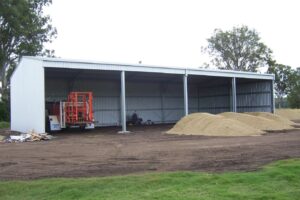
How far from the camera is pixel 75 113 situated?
30.8 meters

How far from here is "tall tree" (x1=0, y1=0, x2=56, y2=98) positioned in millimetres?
54188

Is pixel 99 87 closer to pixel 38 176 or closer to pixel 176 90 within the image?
pixel 176 90

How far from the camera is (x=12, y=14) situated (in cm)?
5397

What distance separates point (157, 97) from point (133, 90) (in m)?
3.64

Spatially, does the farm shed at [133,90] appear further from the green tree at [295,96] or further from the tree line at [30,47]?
the green tree at [295,96]

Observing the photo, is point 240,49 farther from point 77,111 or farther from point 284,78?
point 77,111

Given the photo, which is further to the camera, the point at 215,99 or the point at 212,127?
the point at 215,99

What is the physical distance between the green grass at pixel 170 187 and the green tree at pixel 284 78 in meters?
72.3

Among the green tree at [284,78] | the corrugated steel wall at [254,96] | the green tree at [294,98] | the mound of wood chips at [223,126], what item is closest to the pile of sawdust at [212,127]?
the mound of wood chips at [223,126]

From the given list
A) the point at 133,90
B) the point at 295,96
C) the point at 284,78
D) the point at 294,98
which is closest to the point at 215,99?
the point at 133,90

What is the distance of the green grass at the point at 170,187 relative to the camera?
7.82 metres

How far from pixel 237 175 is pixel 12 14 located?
5043 centimetres

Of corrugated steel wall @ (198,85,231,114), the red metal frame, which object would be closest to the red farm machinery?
the red metal frame

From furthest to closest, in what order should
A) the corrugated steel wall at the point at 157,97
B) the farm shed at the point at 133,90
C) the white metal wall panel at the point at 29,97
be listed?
1. the corrugated steel wall at the point at 157,97
2. the farm shed at the point at 133,90
3. the white metal wall panel at the point at 29,97
